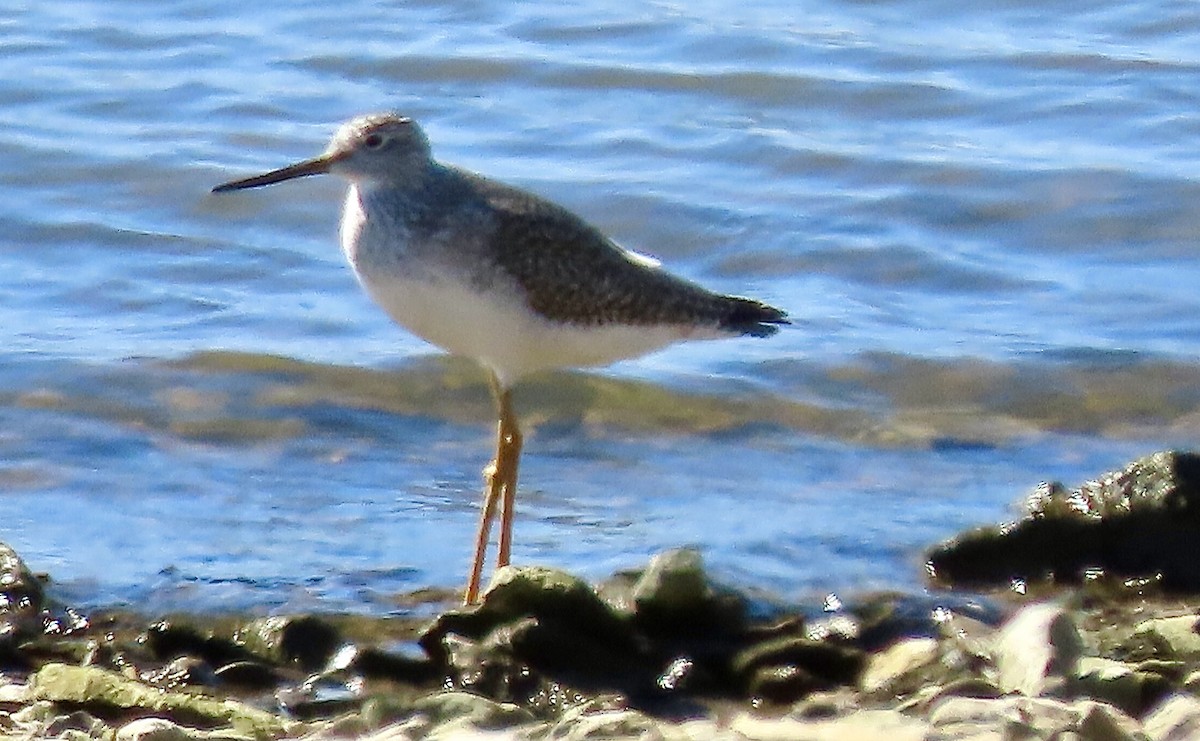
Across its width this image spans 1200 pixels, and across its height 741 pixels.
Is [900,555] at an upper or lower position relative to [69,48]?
lower

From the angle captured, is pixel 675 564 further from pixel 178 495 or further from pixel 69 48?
pixel 69 48

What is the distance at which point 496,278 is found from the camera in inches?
309

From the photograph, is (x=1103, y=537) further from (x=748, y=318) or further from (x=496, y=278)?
(x=496, y=278)

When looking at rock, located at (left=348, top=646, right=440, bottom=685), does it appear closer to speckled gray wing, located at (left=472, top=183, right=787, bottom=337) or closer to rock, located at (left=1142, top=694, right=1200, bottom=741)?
speckled gray wing, located at (left=472, top=183, right=787, bottom=337)

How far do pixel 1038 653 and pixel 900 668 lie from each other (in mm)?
574

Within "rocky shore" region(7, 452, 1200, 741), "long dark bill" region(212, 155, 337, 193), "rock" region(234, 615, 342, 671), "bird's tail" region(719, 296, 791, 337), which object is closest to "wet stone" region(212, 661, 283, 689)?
"rocky shore" region(7, 452, 1200, 741)

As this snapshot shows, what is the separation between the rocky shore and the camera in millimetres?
5973

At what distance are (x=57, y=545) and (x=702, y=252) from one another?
488 cm

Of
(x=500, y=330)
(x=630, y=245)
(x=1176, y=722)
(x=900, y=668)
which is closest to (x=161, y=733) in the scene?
(x=900, y=668)

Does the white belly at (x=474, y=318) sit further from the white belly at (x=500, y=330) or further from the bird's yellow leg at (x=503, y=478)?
the bird's yellow leg at (x=503, y=478)

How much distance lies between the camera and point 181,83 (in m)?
15.1

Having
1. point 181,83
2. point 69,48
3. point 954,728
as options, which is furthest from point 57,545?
point 69,48

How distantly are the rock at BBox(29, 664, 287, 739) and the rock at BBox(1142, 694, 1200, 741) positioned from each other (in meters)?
2.52

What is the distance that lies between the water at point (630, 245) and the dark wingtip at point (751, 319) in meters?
0.81
